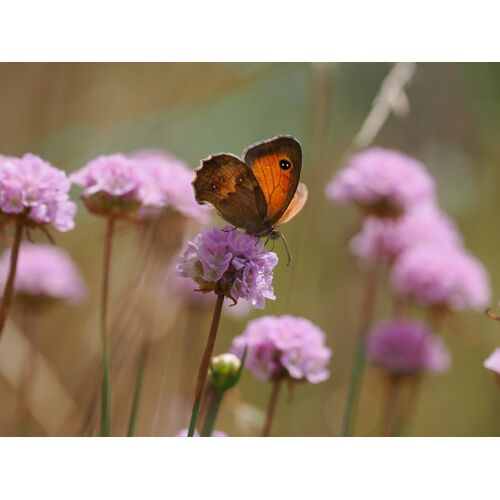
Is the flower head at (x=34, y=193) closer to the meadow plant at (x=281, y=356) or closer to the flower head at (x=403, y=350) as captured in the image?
the meadow plant at (x=281, y=356)

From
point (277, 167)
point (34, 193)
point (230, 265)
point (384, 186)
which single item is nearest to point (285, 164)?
point (277, 167)

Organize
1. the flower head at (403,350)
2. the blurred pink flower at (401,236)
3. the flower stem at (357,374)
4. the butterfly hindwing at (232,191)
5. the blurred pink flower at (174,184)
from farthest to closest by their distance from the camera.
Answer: the blurred pink flower at (401,236) < the flower head at (403,350) < the flower stem at (357,374) < the blurred pink flower at (174,184) < the butterfly hindwing at (232,191)

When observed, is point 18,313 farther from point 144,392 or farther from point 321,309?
point 321,309

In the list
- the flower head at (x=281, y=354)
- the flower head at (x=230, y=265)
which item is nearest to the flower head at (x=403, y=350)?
the flower head at (x=281, y=354)

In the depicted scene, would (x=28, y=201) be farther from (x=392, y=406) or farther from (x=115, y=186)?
(x=392, y=406)

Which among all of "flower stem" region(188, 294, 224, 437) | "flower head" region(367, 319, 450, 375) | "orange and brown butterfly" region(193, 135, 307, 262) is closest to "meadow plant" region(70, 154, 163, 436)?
"orange and brown butterfly" region(193, 135, 307, 262)
